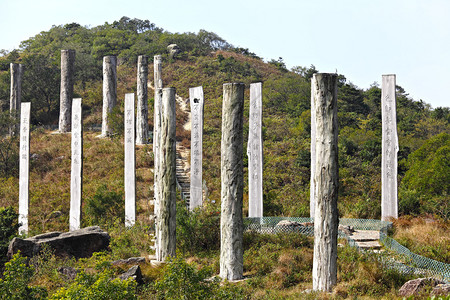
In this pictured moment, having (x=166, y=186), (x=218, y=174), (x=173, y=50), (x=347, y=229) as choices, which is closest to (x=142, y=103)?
(x=218, y=174)

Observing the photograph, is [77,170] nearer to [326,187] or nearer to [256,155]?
[256,155]

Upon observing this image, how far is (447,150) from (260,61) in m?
38.1

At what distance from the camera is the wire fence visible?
892 cm

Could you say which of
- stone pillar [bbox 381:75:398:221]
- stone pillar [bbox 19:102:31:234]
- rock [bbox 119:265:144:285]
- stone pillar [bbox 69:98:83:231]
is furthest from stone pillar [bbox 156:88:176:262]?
stone pillar [bbox 19:102:31:234]

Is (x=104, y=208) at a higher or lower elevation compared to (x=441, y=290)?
higher

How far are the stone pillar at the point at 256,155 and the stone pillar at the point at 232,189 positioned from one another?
9.88 feet

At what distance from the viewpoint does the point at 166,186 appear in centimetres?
1073

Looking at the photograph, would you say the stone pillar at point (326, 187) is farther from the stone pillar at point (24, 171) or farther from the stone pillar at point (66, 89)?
the stone pillar at point (66, 89)

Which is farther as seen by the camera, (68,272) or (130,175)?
(130,175)

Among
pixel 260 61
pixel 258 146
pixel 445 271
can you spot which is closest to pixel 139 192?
pixel 258 146

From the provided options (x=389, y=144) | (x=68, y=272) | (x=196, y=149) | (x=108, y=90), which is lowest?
(x=68, y=272)

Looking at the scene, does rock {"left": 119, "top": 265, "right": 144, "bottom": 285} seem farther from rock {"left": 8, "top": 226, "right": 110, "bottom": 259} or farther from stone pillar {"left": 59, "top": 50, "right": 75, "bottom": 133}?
stone pillar {"left": 59, "top": 50, "right": 75, "bottom": 133}

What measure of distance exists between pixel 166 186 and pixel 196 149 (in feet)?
8.79

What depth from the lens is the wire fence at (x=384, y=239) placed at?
29.3ft
